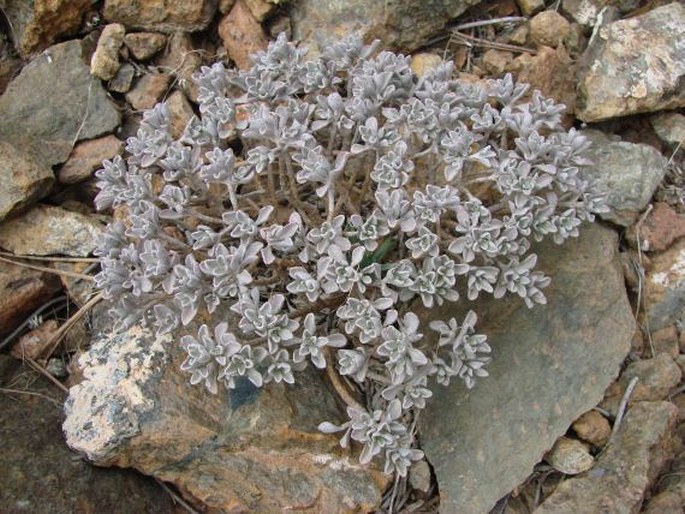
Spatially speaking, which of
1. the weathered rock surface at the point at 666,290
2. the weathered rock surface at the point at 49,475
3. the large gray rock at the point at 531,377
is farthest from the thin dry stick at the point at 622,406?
the weathered rock surface at the point at 49,475

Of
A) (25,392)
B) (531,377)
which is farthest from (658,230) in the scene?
(25,392)

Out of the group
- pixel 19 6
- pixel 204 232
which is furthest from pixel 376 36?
pixel 19 6

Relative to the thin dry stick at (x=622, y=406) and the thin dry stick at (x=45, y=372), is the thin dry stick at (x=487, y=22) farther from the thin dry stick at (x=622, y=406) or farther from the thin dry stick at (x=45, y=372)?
the thin dry stick at (x=45, y=372)

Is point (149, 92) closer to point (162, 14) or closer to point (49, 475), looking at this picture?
point (162, 14)

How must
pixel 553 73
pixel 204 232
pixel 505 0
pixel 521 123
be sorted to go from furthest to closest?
pixel 505 0 < pixel 553 73 < pixel 521 123 < pixel 204 232

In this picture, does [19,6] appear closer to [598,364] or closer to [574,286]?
[574,286]

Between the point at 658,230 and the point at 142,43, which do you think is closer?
the point at 658,230
